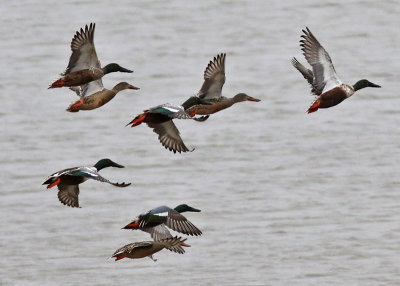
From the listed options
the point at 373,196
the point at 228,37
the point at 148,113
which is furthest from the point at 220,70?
the point at 228,37

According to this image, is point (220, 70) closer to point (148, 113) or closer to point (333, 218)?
point (148, 113)

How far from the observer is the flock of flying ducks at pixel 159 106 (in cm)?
2134

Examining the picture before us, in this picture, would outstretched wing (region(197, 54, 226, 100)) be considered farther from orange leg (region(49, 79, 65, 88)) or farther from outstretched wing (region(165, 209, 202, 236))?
outstretched wing (region(165, 209, 202, 236))

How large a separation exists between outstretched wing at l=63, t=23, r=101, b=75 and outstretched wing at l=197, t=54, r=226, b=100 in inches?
87.1

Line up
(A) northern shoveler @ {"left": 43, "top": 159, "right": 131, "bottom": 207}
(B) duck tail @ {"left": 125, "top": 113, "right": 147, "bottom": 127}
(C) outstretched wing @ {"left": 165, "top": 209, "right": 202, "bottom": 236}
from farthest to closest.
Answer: (B) duck tail @ {"left": 125, "top": 113, "right": 147, "bottom": 127} < (A) northern shoveler @ {"left": 43, "top": 159, "right": 131, "bottom": 207} < (C) outstretched wing @ {"left": 165, "top": 209, "right": 202, "bottom": 236}

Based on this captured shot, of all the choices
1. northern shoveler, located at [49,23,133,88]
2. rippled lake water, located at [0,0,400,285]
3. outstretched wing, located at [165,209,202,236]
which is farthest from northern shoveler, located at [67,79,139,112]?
rippled lake water, located at [0,0,400,285]

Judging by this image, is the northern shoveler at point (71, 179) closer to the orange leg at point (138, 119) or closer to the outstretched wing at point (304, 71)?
the orange leg at point (138, 119)

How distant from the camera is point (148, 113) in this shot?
22.0 metres

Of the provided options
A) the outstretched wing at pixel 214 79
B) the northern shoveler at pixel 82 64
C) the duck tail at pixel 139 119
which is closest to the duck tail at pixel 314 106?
the outstretched wing at pixel 214 79

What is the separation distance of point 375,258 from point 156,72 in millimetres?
17500

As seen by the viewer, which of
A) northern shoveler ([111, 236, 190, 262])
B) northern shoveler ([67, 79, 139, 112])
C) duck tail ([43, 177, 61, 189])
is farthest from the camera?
northern shoveler ([67, 79, 139, 112])

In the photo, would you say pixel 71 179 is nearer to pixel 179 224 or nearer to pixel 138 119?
pixel 138 119

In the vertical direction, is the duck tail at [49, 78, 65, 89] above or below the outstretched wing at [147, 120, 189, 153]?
above

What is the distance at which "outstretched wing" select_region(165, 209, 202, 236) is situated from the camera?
20922 mm
